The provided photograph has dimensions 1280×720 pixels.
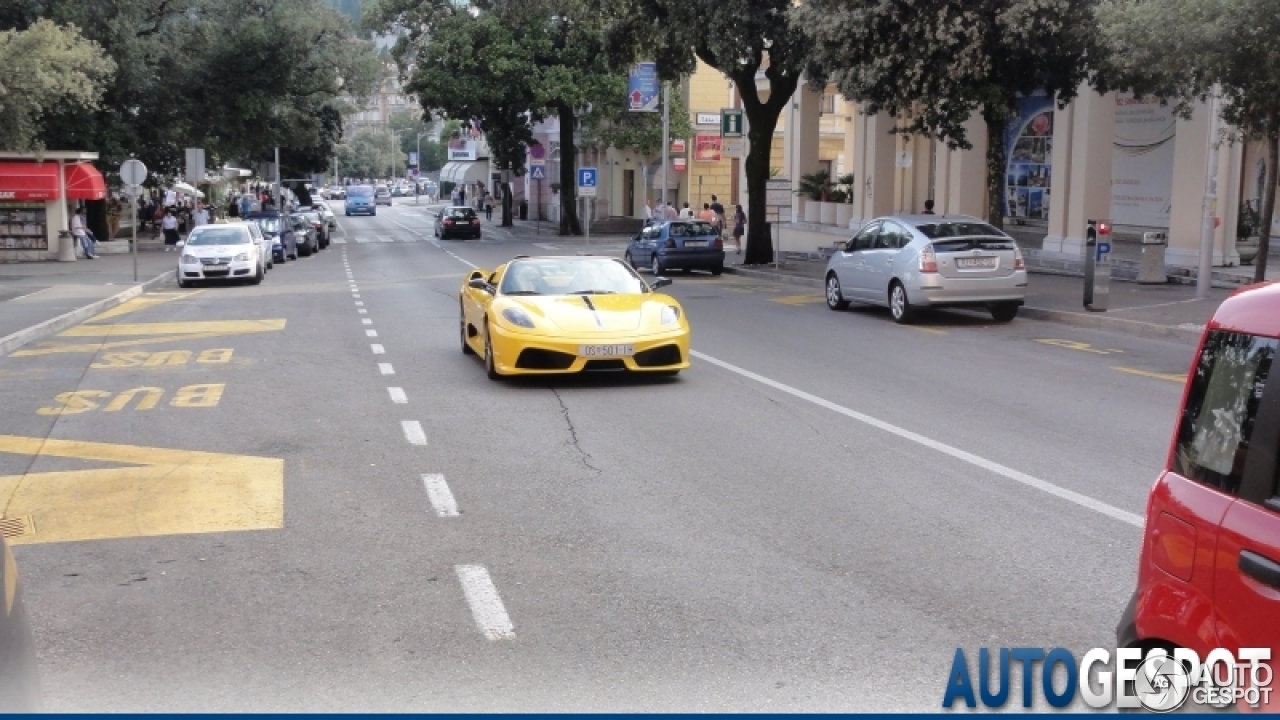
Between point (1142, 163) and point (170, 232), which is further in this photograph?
point (170, 232)

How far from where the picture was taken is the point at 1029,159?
39.0 metres

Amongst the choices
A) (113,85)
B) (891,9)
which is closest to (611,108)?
(113,85)

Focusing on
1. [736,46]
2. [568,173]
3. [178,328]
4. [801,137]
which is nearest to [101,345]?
[178,328]

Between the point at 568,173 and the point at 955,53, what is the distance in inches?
1584

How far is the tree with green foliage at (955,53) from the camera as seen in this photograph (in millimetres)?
22750

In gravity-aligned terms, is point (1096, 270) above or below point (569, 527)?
above

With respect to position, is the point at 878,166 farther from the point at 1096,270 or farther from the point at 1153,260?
the point at 1096,270

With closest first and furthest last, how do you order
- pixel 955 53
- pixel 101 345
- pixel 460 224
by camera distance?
pixel 101 345 → pixel 955 53 → pixel 460 224

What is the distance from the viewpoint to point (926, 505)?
8461mm

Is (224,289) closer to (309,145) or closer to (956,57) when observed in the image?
(956,57)

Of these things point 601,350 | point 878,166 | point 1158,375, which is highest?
point 878,166

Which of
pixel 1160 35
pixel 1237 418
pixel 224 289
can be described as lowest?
pixel 224 289

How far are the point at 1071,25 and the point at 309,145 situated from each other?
121 feet

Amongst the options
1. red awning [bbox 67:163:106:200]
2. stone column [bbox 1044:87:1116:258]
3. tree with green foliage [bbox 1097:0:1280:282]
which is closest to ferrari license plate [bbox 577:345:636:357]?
tree with green foliage [bbox 1097:0:1280:282]
